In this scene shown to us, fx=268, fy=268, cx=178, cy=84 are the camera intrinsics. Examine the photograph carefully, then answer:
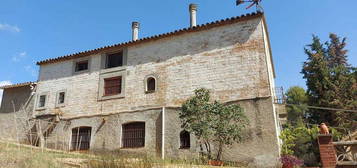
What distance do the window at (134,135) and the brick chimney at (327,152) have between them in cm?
775

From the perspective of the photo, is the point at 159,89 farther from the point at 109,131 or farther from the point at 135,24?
the point at 135,24

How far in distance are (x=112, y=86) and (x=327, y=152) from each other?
35.5 feet

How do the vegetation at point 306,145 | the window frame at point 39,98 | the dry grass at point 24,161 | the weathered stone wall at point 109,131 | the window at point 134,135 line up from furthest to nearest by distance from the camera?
1. the window frame at point 39,98
2. the vegetation at point 306,145
3. the window at point 134,135
4. the weathered stone wall at point 109,131
5. the dry grass at point 24,161

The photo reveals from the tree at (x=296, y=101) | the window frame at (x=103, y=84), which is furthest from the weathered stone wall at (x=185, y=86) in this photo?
the tree at (x=296, y=101)

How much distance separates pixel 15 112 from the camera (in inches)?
670

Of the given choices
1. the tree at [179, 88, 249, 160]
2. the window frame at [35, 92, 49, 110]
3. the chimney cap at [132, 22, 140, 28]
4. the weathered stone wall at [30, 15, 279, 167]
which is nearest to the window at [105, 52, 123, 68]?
the weathered stone wall at [30, 15, 279, 167]

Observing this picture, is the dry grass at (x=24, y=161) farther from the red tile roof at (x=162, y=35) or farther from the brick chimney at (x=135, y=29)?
the brick chimney at (x=135, y=29)

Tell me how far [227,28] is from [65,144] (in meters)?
10.4

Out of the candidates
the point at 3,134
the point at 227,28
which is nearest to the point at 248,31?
the point at 227,28

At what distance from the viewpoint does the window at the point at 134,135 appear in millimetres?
12797

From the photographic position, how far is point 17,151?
741cm

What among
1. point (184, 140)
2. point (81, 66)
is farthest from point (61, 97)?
point (184, 140)

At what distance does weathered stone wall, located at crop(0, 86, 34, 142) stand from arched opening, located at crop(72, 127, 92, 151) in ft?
11.2

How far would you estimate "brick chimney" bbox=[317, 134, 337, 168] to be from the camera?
7.12 meters
